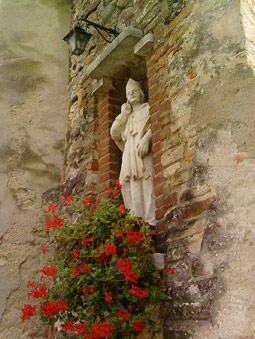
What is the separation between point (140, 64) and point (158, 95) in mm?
764

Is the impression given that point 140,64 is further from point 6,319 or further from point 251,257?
point 6,319

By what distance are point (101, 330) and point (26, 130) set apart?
2694 millimetres

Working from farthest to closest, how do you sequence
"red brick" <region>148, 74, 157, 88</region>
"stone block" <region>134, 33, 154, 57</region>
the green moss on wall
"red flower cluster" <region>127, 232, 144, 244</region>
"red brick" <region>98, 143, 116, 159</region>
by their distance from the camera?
the green moss on wall → "red brick" <region>98, 143, 116, 159</region> → "stone block" <region>134, 33, 154, 57</region> → "red brick" <region>148, 74, 157, 88</region> → "red flower cluster" <region>127, 232, 144, 244</region>

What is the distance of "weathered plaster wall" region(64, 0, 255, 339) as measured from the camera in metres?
2.36

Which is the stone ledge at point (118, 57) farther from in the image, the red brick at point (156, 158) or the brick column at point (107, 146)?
the red brick at point (156, 158)

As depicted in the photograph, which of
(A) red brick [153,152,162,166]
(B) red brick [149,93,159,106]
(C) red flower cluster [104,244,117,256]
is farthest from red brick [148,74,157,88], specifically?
(C) red flower cluster [104,244,117,256]

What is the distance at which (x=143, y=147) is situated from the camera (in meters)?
3.39

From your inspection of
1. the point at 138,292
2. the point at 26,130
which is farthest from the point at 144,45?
the point at 138,292

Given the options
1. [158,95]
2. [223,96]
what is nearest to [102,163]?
[158,95]

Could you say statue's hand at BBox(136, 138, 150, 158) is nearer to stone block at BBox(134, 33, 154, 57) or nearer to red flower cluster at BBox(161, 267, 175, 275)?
stone block at BBox(134, 33, 154, 57)

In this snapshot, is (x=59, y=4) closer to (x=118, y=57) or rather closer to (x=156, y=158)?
(x=118, y=57)

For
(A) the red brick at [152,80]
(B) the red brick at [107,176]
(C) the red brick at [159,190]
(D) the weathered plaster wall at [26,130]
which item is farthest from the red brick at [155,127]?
(D) the weathered plaster wall at [26,130]

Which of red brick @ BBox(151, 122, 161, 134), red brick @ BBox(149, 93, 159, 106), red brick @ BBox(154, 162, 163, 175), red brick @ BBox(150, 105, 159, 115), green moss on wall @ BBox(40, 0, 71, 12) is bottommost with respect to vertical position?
red brick @ BBox(154, 162, 163, 175)

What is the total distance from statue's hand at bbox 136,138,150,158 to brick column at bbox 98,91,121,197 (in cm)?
49
